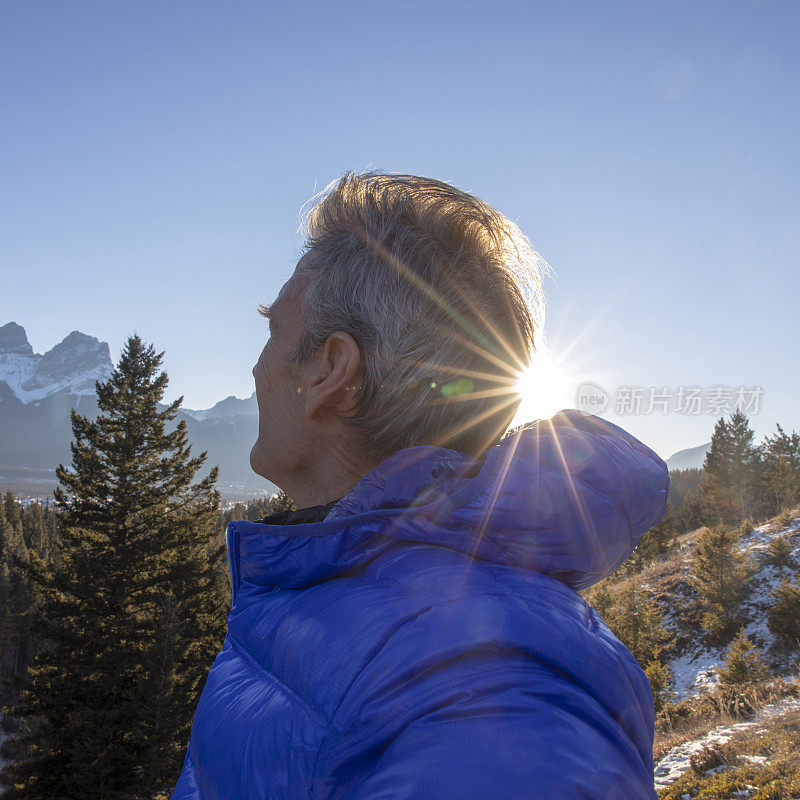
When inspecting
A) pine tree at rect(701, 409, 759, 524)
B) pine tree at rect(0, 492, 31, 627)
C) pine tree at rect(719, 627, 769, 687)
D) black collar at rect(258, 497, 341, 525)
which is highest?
pine tree at rect(701, 409, 759, 524)

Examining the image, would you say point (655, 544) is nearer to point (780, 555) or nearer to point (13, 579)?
point (780, 555)

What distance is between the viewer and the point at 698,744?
292 inches

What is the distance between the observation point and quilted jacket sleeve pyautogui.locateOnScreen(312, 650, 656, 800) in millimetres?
627

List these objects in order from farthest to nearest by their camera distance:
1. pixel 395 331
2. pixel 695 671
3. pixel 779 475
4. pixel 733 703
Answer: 1. pixel 779 475
2. pixel 695 671
3. pixel 733 703
4. pixel 395 331

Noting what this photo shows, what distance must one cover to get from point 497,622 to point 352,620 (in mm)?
267

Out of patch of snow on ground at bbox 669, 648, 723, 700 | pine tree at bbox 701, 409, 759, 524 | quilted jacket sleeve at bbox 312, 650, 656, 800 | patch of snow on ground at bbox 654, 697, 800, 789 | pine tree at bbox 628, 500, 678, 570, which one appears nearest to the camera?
quilted jacket sleeve at bbox 312, 650, 656, 800

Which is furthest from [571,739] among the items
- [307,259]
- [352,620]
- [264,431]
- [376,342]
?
[307,259]

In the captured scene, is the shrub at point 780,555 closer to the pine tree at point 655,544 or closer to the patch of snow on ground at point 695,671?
the patch of snow on ground at point 695,671

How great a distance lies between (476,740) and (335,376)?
1.06 meters

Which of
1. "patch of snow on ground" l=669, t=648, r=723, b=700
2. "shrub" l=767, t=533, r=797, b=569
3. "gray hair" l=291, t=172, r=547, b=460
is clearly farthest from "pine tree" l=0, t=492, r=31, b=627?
"shrub" l=767, t=533, r=797, b=569

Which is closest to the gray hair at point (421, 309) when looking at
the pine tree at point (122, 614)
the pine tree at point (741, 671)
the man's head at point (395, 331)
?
the man's head at point (395, 331)

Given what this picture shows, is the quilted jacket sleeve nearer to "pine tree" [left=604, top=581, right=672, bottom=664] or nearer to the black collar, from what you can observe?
the black collar

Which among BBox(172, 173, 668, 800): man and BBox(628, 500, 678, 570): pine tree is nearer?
BBox(172, 173, 668, 800): man

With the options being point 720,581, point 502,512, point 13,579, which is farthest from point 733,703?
point 13,579
